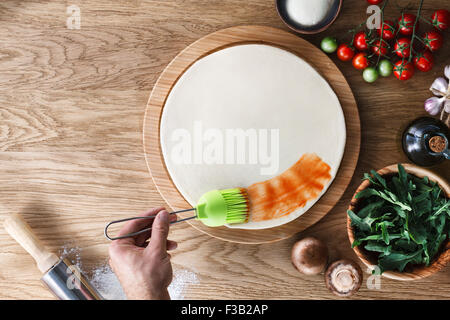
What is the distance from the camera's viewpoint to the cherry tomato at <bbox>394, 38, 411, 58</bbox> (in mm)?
798

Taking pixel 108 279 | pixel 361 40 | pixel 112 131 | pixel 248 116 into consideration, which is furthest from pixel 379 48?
pixel 108 279

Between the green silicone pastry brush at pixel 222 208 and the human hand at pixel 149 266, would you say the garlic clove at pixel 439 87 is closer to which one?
the green silicone pastry brush at pixel 222 208

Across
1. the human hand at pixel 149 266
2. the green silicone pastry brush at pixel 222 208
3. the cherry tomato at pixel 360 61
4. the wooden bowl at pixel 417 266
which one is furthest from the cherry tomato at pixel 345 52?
the human hand at pixel 149 266

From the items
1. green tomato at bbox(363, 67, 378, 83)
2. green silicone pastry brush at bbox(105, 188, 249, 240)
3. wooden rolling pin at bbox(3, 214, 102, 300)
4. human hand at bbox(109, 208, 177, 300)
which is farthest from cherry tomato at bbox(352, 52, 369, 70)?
wooden rolling pin at bbox(3, 214, 102, 300)

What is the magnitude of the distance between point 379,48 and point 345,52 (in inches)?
2.9

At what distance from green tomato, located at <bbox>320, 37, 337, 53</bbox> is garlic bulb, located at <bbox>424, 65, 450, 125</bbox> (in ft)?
0.79

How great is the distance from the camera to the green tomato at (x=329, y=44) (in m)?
0.80

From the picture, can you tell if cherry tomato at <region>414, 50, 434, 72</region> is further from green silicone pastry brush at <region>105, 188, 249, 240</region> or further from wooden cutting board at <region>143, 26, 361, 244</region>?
green silicone pastry brush at <region>105, 188, 249, 240</region>

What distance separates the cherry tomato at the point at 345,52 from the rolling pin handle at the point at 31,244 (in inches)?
30.9

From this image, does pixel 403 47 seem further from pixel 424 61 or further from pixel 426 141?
pixel 426 141

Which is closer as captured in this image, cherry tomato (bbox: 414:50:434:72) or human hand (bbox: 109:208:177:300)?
human hand (bbox: 109:208:177:300)

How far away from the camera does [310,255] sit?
784mm

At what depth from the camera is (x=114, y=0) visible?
838 millimetres

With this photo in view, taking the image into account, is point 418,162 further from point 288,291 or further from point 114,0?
point 114,0
